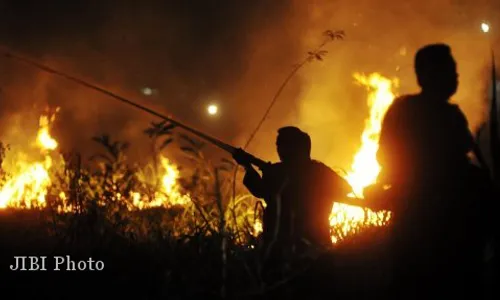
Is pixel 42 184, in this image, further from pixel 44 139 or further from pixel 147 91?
pixel 147 91

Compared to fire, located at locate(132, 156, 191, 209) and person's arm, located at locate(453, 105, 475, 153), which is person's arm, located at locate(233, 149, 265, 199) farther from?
person's arm, located at locate(453, 105, 475, 153)

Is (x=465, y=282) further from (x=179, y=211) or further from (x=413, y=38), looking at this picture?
(x=413, y=38)

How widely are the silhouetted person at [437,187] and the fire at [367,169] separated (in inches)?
64.8

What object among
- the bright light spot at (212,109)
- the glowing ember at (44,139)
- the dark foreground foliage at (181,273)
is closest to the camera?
the dark foreground foliage at (181,273)

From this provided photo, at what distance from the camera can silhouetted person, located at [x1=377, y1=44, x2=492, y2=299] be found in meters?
2.77

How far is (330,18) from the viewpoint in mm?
18250

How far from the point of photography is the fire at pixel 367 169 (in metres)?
4.94

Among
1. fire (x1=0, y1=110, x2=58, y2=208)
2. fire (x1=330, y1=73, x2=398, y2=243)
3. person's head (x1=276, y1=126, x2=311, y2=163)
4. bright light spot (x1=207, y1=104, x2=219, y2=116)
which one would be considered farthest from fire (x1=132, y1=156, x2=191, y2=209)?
bright light spot (x1=207, y1=104, x2=219, y2=116)

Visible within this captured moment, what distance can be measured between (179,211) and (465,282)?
2855mm

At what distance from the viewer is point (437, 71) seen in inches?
110

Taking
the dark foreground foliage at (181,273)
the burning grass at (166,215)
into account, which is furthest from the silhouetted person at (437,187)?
the burning grass at (166,215)

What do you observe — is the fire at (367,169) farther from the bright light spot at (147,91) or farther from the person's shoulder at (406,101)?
the bright light spot at (147,91)

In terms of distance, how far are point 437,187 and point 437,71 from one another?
1.99 feet

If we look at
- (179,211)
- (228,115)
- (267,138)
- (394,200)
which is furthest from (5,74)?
(394,200)
